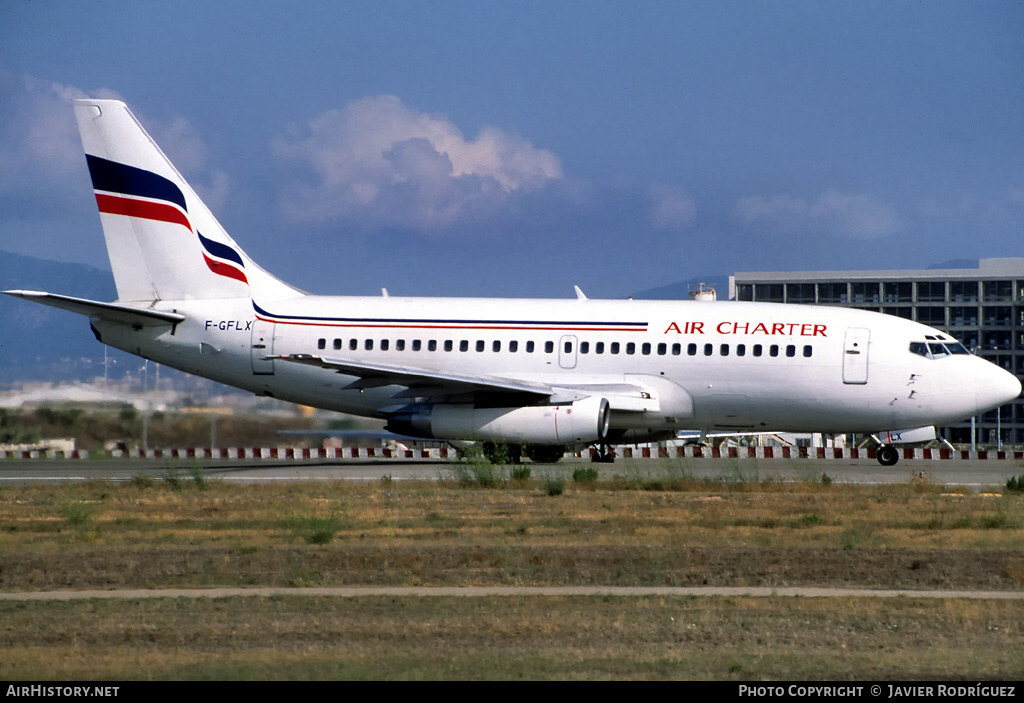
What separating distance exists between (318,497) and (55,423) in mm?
14460

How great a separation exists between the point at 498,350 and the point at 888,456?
10092 mm

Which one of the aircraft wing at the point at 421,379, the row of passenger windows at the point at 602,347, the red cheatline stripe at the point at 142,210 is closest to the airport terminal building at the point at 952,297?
the row of passenger windows at the point at 602,347

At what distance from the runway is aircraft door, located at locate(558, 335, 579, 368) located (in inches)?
101

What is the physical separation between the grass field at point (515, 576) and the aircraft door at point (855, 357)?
692 cm

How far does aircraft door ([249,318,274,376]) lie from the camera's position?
32188 millimetres

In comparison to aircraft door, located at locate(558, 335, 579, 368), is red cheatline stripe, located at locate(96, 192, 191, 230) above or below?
above

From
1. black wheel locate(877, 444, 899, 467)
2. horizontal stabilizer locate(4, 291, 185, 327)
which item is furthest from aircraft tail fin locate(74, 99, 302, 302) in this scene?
black wheel locate(877, 444, 899, 467)

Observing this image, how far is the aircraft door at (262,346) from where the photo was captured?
32.2m

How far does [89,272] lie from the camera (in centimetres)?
4162

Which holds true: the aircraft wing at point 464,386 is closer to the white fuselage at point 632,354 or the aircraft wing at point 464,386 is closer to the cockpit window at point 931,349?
Answer: the white fuselage at point 632,354

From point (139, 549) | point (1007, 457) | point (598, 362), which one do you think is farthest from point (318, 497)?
point (1007, 457)

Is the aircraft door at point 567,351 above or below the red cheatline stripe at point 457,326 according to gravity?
below

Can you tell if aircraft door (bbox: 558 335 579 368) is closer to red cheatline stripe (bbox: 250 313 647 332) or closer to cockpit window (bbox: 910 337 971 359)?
red cheatline stripe (bbox: 250 313 647 332)
